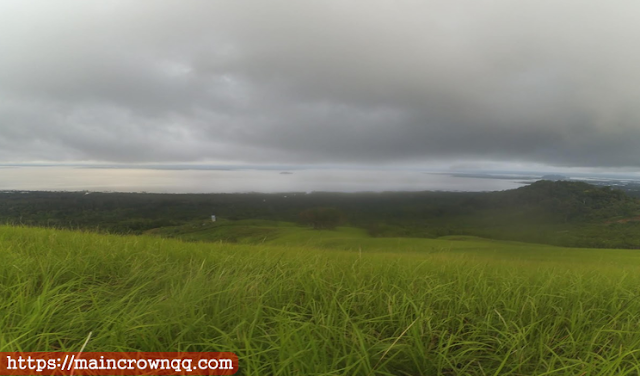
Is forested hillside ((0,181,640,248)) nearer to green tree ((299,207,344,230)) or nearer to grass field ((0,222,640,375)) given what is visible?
green tree ((299,207,344,230))

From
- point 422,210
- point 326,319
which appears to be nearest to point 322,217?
point 422,210

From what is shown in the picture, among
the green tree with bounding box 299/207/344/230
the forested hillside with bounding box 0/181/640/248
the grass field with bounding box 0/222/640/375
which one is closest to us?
the grass field with bounding box 0/222/640/375

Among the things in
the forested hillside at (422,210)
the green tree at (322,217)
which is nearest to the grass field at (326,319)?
the forested hillside at (422,210)

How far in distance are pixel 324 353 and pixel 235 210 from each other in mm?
50270

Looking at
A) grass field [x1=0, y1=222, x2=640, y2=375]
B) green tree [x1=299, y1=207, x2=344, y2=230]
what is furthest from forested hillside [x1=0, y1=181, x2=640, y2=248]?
grass field [x1=0, y1=222, x2=640, y2=375]

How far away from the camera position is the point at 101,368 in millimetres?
1281

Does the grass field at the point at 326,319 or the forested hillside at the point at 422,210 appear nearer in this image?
the grass field at the point at 326,319

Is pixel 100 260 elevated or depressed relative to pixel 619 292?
elevated

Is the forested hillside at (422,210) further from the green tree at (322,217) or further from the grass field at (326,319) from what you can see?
the grass field at (326,319)

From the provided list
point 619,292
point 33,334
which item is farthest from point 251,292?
point 619,292

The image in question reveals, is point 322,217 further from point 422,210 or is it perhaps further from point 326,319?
point 326,319

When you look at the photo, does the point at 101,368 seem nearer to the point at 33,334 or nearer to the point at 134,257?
the point at 33,334

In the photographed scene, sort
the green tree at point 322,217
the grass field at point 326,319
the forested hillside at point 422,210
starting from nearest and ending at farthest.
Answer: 1. the grass field at point 326,319
2. the forested hillside at point 422,210
3. the green tree at point 322,217

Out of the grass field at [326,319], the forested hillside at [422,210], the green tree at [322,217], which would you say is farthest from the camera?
the green tree at [322,217]
